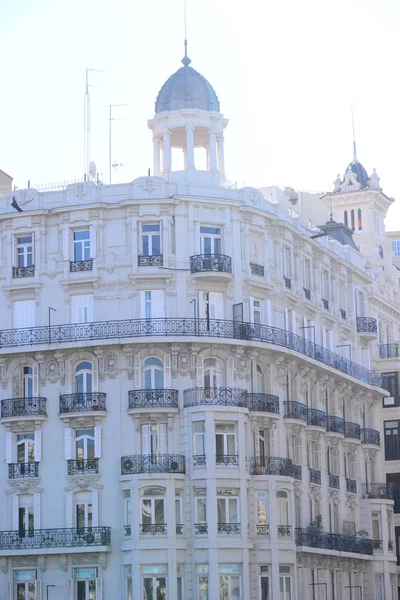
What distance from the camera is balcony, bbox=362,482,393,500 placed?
285ft

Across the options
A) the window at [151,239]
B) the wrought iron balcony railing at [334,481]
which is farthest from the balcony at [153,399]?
the wrought iron balcony railing at [334,481]

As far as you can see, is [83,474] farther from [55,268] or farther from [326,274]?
[326,274]

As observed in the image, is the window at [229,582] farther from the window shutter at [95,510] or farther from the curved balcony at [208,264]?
the curved balcony at [208,264]

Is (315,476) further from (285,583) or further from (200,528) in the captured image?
(200,528)

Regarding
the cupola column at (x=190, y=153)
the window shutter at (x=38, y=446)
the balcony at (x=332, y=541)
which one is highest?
the cupola column at (x=190, y=153)

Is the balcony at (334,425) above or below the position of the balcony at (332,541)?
above

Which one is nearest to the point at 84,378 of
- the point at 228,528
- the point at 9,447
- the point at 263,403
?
the point at 9,447

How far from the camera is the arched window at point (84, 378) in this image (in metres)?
73.6

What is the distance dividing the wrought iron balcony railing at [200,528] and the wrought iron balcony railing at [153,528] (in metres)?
1.46

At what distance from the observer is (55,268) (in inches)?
2958

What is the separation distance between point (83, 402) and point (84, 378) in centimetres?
142

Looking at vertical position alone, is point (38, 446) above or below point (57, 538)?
above

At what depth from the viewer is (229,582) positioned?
2790 inches

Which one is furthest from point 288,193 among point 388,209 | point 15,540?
point 15,540
